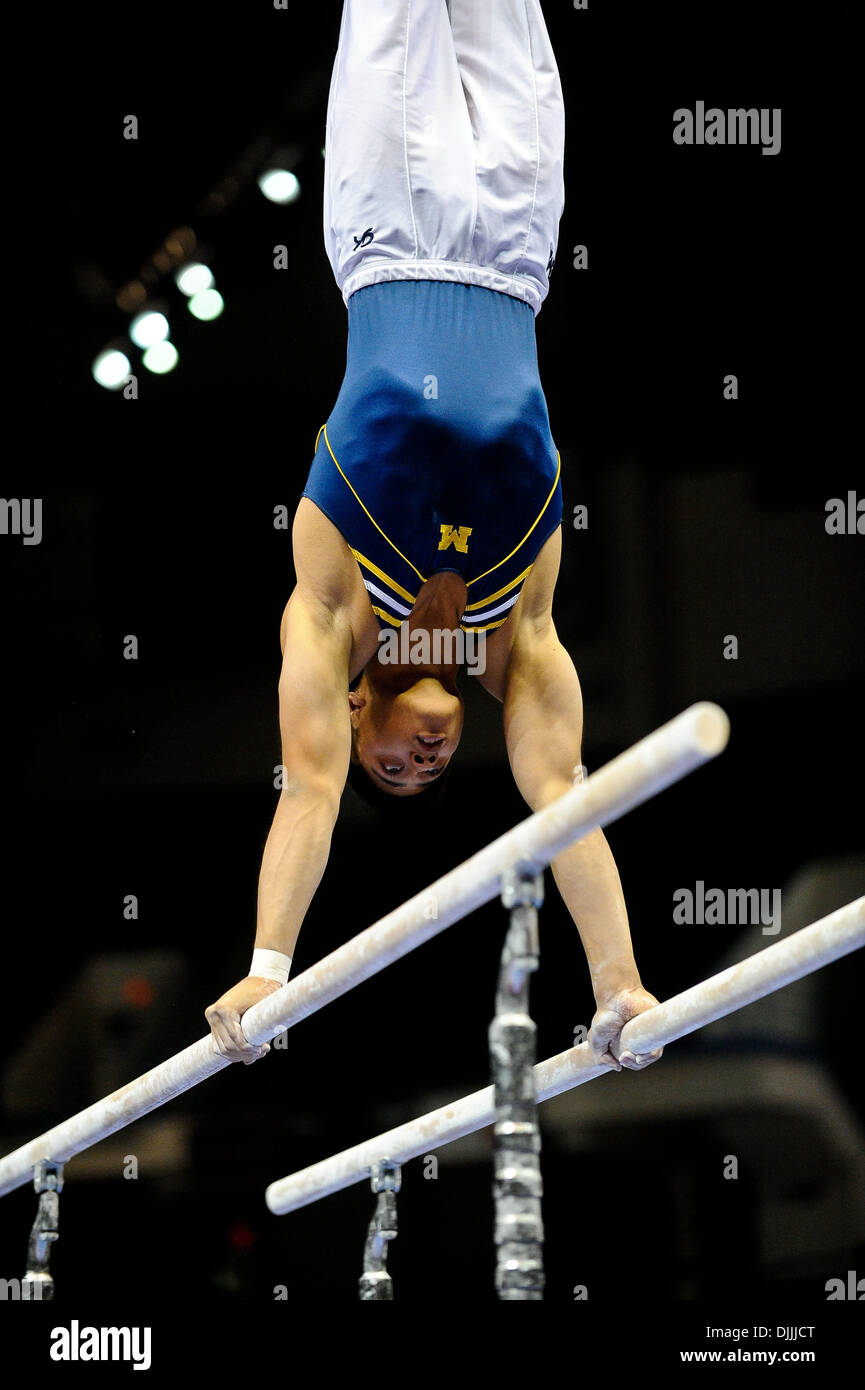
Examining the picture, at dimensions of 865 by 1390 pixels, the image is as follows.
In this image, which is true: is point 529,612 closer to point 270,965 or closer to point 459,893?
point 270,965

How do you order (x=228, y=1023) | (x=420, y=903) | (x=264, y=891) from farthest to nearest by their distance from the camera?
(x=264, y=891), (x=228, y=1023), (x=420, y=903)

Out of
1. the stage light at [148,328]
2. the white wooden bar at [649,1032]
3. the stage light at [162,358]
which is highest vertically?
the stage light at [148,328]

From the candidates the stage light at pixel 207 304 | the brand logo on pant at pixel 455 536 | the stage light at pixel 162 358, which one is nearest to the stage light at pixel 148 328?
the stage light at pixel 162 358

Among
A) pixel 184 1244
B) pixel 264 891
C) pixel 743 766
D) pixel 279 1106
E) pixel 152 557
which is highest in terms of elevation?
pixel 152 557

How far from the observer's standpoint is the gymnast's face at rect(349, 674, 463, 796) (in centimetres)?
420

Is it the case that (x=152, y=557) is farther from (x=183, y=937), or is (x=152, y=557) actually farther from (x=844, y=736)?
(x=844, y=736)

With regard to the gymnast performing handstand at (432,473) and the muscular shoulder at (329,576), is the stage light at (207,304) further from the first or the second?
the muscular shoulder at (329,576)

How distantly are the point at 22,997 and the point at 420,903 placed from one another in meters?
5.28

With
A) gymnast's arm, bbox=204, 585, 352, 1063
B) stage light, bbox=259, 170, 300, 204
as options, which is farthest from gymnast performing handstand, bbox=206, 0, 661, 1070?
stage light, bbox=259, 170, 300, 204

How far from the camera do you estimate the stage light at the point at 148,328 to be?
305 inches

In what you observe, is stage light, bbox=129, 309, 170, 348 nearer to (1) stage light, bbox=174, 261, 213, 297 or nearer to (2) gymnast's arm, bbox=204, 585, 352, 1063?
(1) stage light, bbox=174, 261, 213, 297

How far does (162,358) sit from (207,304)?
324mm

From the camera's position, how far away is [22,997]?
777cm
